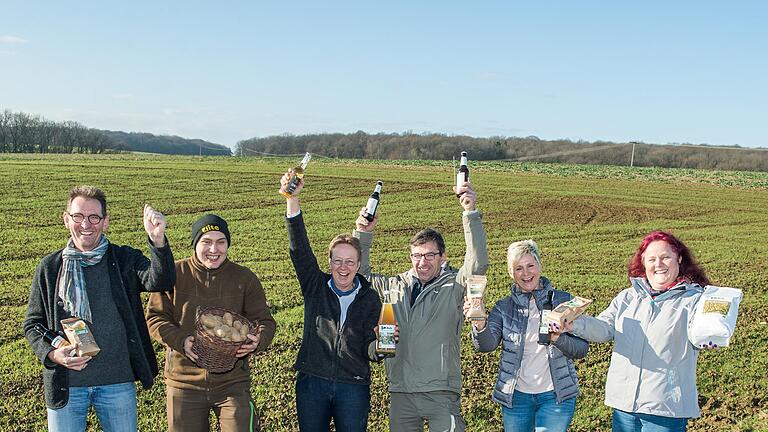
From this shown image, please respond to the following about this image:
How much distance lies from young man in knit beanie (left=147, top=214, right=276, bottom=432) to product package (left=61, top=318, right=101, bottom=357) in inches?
16.6

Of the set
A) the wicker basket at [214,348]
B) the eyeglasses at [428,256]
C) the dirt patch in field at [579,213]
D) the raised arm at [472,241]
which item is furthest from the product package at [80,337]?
the dirt patch in field at [579,213]

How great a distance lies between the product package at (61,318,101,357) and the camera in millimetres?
4168

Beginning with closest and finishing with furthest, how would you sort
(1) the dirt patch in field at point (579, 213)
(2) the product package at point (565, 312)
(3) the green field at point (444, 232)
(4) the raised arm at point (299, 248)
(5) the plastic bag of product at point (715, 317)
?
(5) the plastic bag of product at point (715, 317) < (2) the product package at point (565, 312) < (4) the raised arm at point (299, 248) < (3) the green field at point (444, 232) < (1) the dirt patch in field at point (579, 213)

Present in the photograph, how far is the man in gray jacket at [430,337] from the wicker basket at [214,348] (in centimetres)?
116

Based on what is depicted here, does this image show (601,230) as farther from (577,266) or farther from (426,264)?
(426,264)

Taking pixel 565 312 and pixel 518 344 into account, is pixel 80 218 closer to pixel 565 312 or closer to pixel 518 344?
pixel 518 344

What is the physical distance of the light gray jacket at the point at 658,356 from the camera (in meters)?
4.35

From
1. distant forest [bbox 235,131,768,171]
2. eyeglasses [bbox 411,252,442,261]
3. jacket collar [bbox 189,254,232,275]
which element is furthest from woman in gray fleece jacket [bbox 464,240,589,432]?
distant forest [bbox 235,131,768,171]

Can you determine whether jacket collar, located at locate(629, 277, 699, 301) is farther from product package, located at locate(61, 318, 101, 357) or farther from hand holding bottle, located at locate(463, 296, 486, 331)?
product package, located at locate(61, 318, 101, 357)

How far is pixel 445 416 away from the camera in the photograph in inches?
188

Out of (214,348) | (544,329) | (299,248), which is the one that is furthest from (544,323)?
(214,348)

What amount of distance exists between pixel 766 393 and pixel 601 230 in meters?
14.6

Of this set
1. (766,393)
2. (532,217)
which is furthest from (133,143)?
(766,393)

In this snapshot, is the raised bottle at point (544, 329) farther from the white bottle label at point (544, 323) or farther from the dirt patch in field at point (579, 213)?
the dirt patch in field at point (579, 213)
